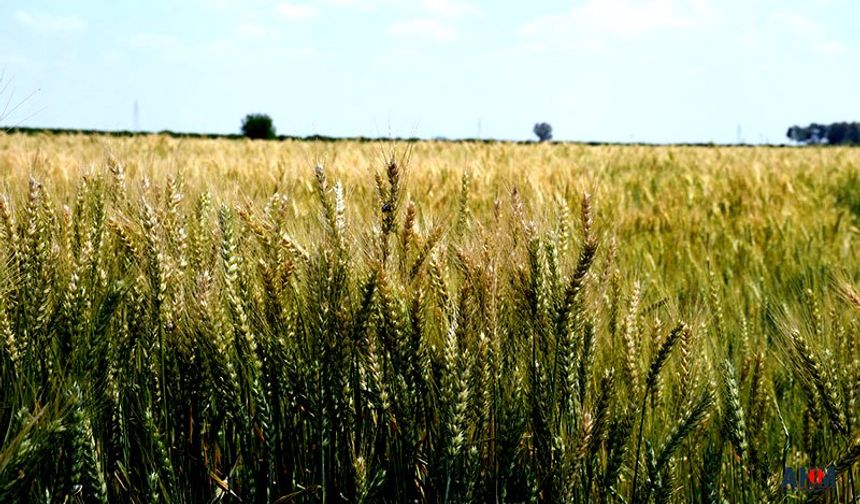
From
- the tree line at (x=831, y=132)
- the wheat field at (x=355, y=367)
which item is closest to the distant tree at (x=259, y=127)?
the wheat field at (x=355, y=367)

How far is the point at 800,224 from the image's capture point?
Result: 4.16 meters

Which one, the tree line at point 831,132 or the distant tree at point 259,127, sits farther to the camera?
the tree line at point 831,132

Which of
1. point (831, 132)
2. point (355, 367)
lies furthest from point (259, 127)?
point (831, 132)

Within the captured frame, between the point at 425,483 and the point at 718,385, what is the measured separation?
0.69m

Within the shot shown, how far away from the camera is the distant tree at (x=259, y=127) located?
104 ft

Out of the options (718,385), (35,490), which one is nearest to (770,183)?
(718,385)

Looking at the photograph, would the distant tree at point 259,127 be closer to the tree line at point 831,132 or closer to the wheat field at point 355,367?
the wheat field at point 355,367

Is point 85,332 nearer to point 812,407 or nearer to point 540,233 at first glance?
point 540,233

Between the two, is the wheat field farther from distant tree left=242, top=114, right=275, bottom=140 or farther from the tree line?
the tree line

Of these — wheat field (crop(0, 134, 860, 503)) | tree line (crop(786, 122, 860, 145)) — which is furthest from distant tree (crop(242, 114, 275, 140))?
tree line (crop(786, 122, 860, 145))

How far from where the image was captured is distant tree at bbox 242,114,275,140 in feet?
104

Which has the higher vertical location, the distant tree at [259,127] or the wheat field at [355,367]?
the distant tree at [259,127]

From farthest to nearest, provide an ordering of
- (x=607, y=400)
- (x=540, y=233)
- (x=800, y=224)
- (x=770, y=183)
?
(x=770, y=183)
(x=800, y=224)
(x=540, y=233)
(x=607, y=400)

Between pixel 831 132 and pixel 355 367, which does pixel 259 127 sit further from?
pixel 831 132
